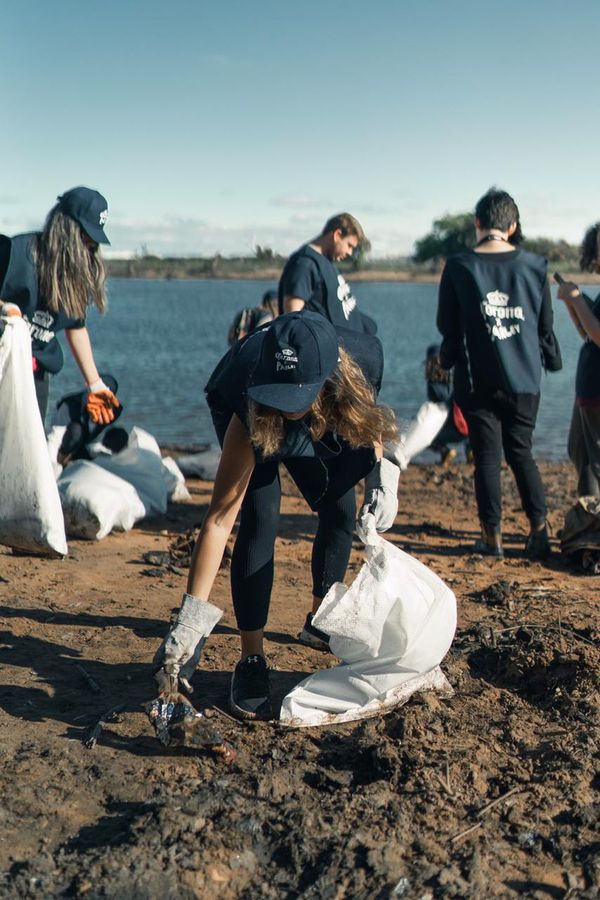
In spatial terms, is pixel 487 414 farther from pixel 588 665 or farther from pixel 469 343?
pixel 588 665

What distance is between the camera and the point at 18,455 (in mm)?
4895

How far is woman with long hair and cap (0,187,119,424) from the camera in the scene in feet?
16.1

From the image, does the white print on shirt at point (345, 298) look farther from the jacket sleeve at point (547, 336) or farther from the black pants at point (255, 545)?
the black pants at point (255, 545)

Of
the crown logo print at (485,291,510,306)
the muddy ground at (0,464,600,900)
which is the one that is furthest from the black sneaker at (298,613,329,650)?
the crown logo print at (485,291,510,306)

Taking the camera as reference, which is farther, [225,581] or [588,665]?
[225,581]

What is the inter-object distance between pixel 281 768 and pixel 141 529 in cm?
346

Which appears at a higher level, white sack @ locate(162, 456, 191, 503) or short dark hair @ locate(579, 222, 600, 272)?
short dark hair @ locate(579, 222, 600, 272)

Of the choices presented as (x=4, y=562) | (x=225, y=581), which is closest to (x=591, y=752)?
(x=225, y=581)

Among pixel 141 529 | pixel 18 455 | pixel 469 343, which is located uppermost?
pixel 469 343

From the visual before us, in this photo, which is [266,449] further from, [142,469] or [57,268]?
[142,469]

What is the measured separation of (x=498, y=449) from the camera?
5.93 metres

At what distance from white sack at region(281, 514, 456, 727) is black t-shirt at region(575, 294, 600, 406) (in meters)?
2.68

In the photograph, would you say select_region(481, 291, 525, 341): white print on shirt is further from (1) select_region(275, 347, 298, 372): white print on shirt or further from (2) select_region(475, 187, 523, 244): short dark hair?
(1) select_region(275, 347, 298, 372): white print on shirt

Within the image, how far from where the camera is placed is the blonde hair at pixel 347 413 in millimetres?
3408
